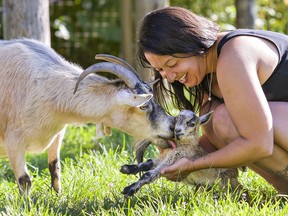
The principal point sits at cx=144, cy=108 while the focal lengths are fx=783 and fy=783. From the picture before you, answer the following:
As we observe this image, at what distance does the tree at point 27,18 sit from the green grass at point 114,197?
1.38 meters

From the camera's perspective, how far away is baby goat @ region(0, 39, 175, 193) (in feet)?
16.8

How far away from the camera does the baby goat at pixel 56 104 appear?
512 centimetres

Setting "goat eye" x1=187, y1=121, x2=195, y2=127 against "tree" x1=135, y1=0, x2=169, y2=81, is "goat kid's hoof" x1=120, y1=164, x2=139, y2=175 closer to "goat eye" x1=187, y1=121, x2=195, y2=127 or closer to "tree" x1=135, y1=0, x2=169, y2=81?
"goat eye" x1=187, y1=121, x2=195, y2=127

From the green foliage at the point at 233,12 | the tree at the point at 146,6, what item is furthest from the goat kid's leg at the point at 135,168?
the green foliage at the point at 233,12

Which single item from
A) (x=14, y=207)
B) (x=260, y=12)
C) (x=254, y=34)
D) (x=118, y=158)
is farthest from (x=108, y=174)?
(x=260, y=12)

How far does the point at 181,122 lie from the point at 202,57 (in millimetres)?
467

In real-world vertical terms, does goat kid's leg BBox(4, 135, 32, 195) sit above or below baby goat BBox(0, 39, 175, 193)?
below

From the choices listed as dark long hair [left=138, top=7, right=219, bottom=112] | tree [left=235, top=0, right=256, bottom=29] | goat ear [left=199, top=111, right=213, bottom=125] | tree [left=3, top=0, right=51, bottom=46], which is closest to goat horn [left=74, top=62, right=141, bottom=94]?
dark long hair [left=138, top=7, right=219, bottom=112]

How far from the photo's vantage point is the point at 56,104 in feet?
17.2

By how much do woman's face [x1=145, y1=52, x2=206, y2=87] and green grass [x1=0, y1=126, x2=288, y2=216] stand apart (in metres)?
0.67

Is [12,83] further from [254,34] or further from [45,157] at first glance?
[254,34]

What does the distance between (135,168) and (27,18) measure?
2.52 metres

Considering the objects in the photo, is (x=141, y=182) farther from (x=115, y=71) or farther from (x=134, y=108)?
(x=115, y=71)

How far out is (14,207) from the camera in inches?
170
